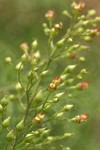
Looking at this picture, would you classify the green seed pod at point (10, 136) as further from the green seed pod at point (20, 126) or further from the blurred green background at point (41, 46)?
the blurred green background at point (41, 46)

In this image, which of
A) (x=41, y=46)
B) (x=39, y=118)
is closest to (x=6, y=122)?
(x=39, y=118)

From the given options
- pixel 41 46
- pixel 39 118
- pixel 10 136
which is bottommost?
pixel 10 136

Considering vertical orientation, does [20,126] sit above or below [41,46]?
below

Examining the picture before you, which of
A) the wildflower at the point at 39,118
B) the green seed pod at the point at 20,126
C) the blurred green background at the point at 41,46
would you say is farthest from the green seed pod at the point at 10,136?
the blurred green background at the point at 41,46

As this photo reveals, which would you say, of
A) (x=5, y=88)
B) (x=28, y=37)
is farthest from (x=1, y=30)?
(x=5, y=88)

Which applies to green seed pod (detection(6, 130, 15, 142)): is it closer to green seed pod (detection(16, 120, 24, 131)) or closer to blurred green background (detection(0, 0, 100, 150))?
green seed pod (detection(16, 120, 24, 131))

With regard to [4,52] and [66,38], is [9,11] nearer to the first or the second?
[4,52]

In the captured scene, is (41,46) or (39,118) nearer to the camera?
(39,118)

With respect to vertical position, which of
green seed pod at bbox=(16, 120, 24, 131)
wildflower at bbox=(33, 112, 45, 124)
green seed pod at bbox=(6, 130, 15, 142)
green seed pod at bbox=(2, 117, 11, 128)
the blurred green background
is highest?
the blurred green background

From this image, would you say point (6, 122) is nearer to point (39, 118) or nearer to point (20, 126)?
point (20, 126)

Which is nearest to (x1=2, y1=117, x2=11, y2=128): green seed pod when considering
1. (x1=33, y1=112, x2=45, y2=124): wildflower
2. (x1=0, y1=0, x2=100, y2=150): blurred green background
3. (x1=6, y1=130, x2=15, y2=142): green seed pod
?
(x1=6, y1=130, x2=15, y2=142): green seed pod
